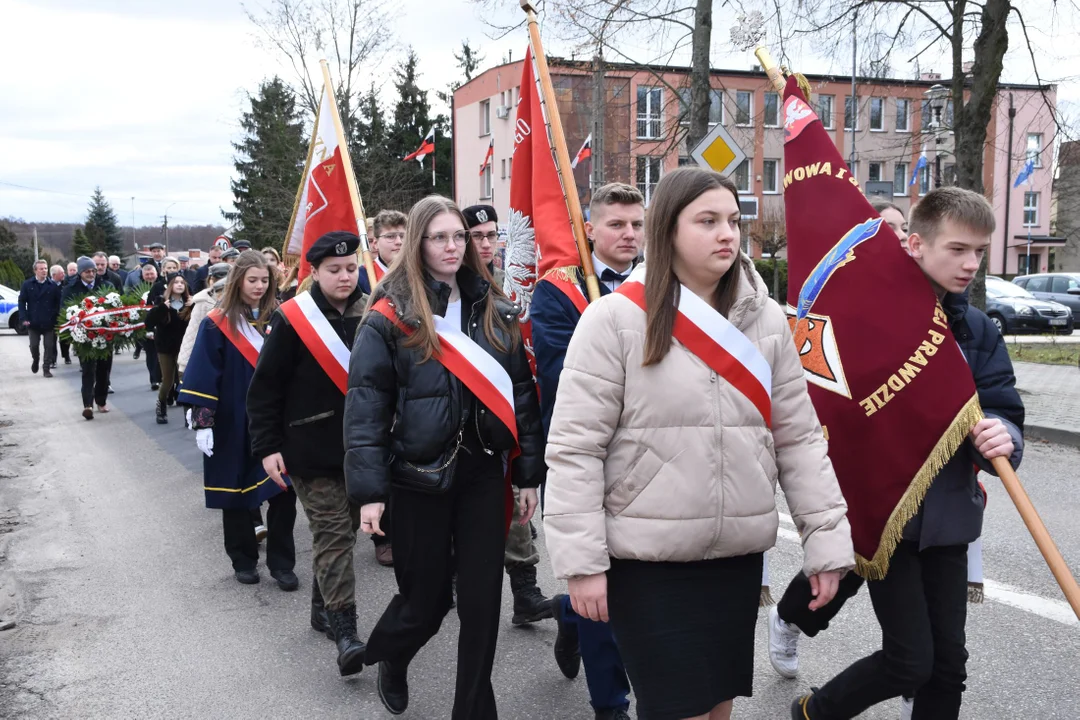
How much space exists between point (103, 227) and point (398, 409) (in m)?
85.4

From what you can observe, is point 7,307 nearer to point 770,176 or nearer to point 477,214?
point 477,214

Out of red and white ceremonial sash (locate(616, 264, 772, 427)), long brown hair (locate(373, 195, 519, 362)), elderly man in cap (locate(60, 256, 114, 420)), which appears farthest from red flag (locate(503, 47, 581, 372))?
elderly man in cap (locate(60, 256, 114, 420))

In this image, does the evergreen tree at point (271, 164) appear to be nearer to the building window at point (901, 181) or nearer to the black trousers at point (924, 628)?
the black trousers at point (924, 628)

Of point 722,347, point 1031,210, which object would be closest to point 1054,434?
point 722,347

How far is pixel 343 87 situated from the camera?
30438 mm

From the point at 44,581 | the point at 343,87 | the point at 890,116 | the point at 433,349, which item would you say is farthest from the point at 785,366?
the point at 890,116

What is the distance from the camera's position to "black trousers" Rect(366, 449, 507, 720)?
3.39 metres

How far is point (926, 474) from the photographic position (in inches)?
117

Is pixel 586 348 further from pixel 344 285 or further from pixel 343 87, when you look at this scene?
pixel 343 87

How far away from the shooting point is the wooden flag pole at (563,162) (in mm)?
4129

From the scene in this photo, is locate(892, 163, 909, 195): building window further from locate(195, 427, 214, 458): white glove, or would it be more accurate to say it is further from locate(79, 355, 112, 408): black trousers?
locate(195, 427, 214, 458): white glove

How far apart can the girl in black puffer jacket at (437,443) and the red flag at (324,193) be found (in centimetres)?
240

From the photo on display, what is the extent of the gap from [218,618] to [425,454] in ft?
7.86

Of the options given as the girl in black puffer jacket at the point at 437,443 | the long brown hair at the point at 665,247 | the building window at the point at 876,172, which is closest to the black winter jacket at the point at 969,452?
the long brown hair at the point at 665,247
